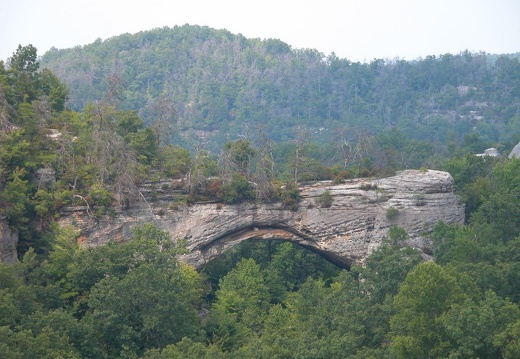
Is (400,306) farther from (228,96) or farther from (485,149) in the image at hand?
(228,96)

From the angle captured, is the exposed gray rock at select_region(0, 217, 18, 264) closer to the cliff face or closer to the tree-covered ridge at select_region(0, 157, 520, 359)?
the tree-covered ridge at select_region(0, 157, 520, 359)

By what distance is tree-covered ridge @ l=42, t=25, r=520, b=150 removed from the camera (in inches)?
3258

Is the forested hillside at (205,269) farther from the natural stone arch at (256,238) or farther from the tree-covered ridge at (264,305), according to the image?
the natural stone arch at (256,238)

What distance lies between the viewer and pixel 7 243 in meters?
29.4

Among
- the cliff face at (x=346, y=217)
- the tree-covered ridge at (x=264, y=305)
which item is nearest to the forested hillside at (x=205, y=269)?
the tree-covered ridge at (x=264, y=305)

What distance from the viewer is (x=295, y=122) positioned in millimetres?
84312

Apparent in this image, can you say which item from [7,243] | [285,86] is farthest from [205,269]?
[285,86]

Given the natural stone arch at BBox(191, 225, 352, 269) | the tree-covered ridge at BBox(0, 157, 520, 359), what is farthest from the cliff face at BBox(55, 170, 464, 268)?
the tree-covered ridge at BBox(0, 157, 520, 359)

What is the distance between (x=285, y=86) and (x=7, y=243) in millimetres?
62737

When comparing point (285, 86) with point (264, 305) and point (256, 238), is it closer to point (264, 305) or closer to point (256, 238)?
point (256, 238)

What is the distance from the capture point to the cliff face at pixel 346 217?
33625 mm

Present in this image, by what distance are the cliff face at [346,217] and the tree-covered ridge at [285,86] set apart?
43.1m

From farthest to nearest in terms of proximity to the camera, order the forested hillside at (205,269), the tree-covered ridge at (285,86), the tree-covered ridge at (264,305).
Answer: the tree-covered ridge at (285,86)
the forested hillside at (205,269)
the tree-covered ridge at (264,305)

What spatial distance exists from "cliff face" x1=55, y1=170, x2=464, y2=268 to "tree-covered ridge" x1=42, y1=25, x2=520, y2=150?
43.1m
